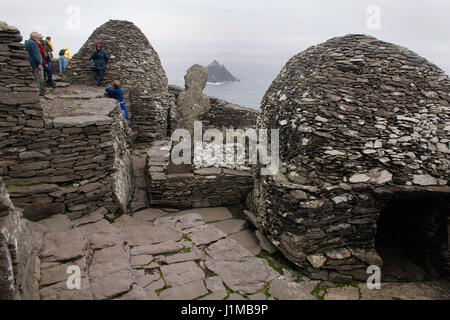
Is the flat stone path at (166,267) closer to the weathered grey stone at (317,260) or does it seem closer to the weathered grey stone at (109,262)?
the weathered grey stone at (109,262)

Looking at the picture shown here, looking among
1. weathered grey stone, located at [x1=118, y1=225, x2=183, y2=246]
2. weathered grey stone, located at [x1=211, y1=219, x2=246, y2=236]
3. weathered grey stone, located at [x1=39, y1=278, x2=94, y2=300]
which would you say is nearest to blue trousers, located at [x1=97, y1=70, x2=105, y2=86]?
weathered grey stone, located at [x1=118, y1=225, x2=183, y2=246]

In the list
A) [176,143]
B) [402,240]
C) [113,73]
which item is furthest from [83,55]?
[402,240]

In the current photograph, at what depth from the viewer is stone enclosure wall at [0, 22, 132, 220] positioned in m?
5.25

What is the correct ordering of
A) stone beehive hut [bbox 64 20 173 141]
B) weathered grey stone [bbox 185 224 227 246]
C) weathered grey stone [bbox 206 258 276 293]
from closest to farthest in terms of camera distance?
weathered grey stone [bbox 206 258 276 293]
weathered grey stone [bbox 185 224 227 246]
stone beehive hut [bbox 64 20 173 141]

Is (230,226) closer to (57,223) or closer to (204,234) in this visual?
(204,234)

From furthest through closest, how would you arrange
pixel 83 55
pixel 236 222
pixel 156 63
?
1. pixel 156 63
2. pixel 83 55
3. pixel 236 222

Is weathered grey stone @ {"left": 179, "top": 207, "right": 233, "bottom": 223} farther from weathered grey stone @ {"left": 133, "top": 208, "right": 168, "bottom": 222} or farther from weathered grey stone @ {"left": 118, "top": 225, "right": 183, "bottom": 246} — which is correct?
weathered grey stone @ {"left": 118, "top": 225, "right": 183, "bottom": 246}

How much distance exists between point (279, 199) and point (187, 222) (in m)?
2.19

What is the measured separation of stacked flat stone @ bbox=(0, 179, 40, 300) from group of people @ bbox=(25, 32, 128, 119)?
597cm

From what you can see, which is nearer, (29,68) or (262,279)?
(262,279)

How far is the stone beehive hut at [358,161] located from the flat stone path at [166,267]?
22.3 inches

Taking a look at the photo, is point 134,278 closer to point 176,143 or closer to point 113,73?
point 176,143

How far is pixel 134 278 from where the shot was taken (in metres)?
4.20

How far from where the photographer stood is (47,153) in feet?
18.4
